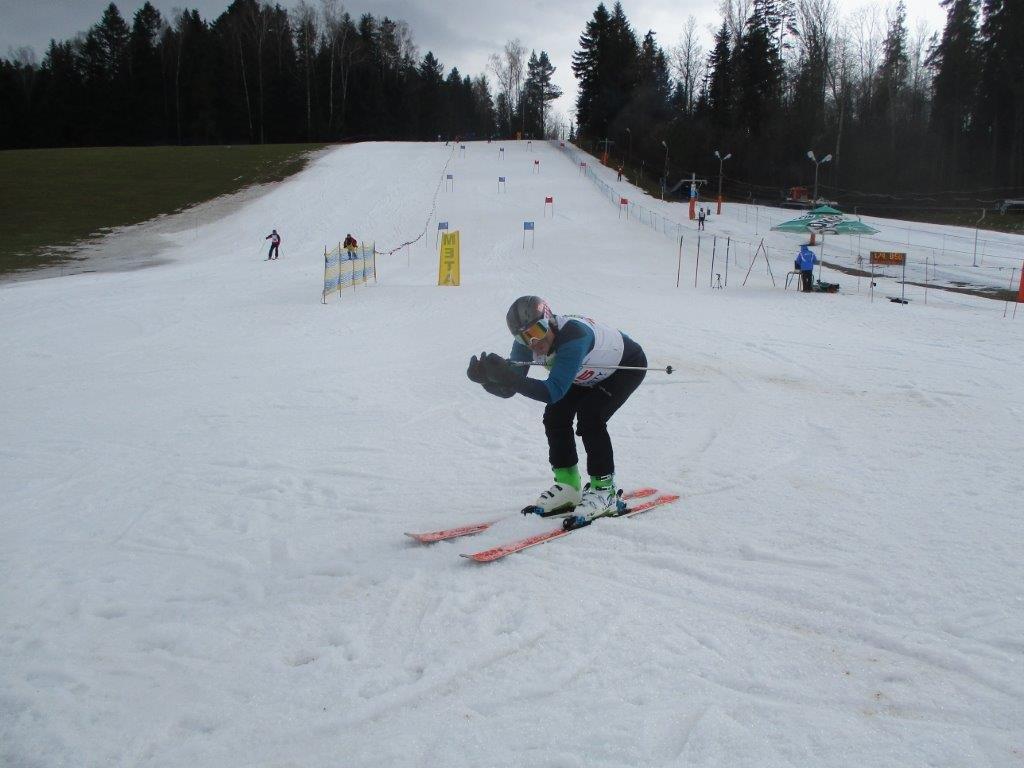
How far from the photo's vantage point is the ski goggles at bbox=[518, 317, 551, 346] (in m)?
4.11

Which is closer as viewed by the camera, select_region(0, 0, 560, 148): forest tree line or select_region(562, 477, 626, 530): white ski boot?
select_region(562, 477, 626, 530): white ski boot

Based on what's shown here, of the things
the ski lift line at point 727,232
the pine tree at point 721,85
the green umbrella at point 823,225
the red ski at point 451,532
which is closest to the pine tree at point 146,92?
the ski lift line at point 727,232

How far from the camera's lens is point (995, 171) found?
136 feet

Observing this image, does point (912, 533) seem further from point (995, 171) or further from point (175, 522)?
point (995, 171)

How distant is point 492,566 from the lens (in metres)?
4.10

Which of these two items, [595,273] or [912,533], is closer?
[912,533]

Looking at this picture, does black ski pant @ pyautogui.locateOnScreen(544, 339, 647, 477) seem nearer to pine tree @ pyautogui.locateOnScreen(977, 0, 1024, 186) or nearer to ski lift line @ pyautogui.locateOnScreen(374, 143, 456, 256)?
ski lift line @ pyautogui.locateOnScreen(374, 143, 456, 256)

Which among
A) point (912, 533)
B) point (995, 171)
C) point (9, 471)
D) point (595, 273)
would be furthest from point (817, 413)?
point (995, 171)

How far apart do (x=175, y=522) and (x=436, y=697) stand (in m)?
2.96

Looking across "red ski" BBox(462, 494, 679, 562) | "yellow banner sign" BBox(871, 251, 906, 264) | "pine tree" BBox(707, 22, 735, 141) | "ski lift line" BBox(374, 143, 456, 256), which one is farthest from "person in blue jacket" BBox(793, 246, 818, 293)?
"pine tree" BBox(707, 22, 735, 141)

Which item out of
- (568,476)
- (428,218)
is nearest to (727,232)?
(428,218)

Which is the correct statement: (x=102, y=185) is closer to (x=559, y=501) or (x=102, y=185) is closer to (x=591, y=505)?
(x=559, y=501)

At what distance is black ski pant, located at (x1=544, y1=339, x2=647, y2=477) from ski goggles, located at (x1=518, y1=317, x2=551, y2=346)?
48 centimetres

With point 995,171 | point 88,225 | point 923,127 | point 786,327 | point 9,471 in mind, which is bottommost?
point 9,471
